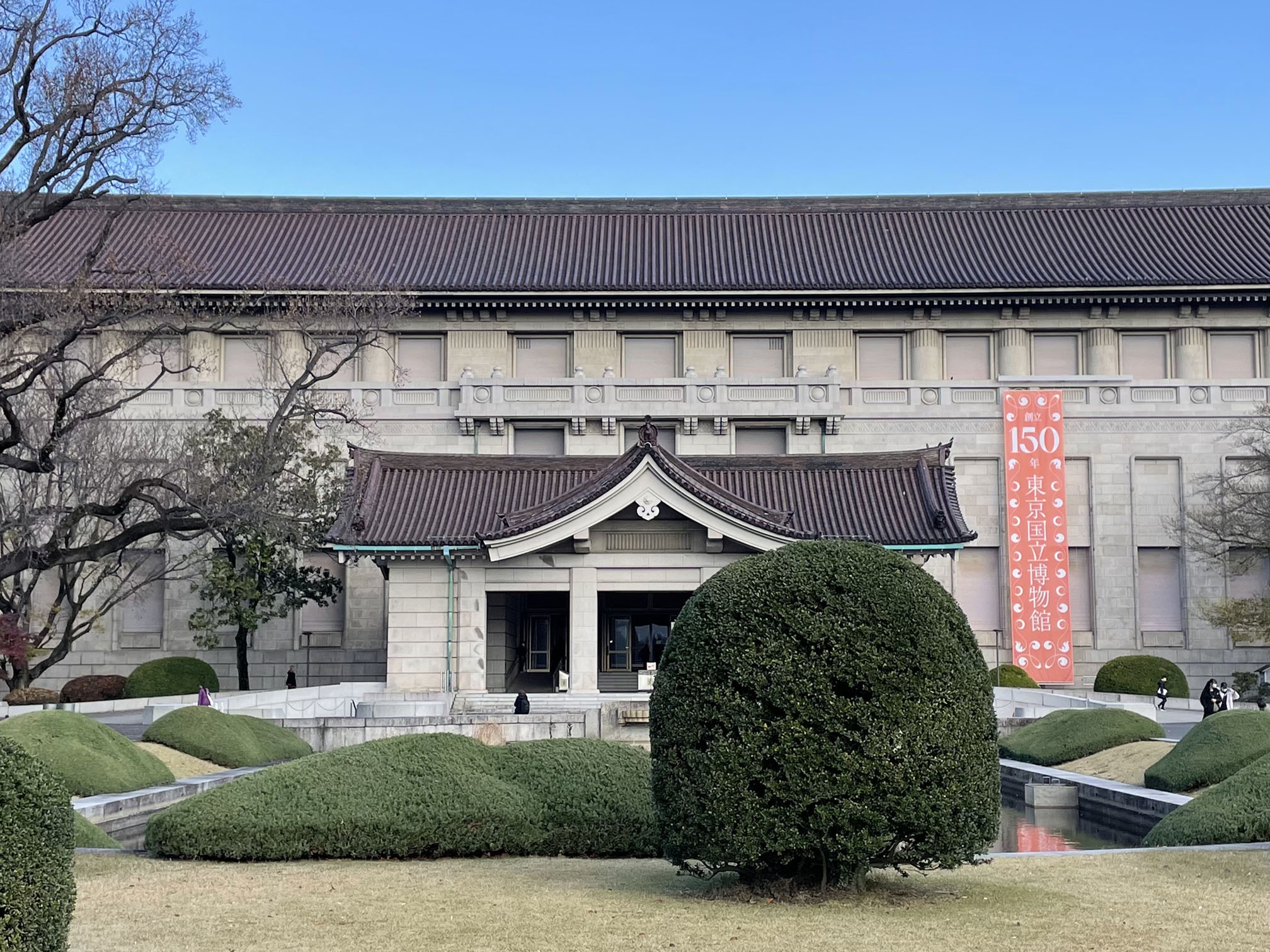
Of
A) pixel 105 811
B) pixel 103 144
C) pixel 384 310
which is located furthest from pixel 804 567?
pixel 384 310

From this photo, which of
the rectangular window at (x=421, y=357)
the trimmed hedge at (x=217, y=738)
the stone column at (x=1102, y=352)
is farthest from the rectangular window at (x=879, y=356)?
the trimmed hedge at (x=217, y=738)

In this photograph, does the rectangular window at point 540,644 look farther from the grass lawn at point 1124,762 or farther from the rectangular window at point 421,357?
the grass lawn at point 1124,762

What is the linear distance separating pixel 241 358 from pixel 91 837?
112ft

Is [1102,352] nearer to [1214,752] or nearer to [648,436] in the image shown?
[648,436]

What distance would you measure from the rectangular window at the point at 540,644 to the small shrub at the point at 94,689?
1046 centimetres

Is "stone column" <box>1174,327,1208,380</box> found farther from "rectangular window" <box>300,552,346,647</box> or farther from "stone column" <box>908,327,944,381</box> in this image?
"rectangular window" <box>300,552,346,647</box>

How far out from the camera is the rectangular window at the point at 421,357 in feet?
147

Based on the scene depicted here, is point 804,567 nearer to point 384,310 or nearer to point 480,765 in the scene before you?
point 480,765

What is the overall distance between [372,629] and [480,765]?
28.5m

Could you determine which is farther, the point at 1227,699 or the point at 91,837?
the point at 1227,699

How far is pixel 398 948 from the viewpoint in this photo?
26.9ft

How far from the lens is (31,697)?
1277 inches

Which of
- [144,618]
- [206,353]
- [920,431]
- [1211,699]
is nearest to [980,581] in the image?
[920,431]

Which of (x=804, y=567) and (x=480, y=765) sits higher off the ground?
(x=804, y=567)
